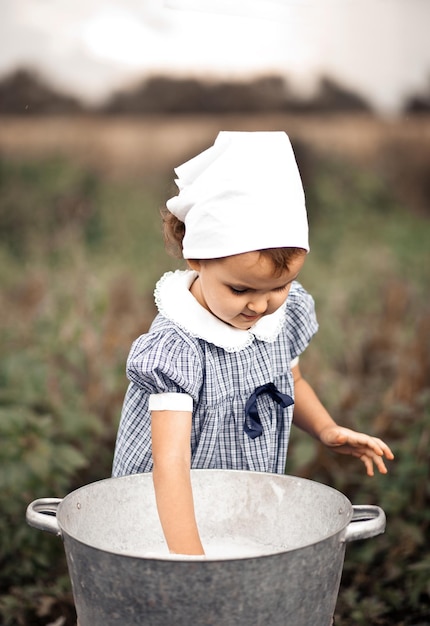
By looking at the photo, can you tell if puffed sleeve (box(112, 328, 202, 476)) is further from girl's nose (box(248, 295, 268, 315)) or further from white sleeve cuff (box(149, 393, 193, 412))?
girl's nose (box(248, 295, 268, 315))

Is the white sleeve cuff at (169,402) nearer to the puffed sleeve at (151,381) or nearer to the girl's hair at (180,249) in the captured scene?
the puffed sleeve at (151,381)

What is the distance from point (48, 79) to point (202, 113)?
1108mm

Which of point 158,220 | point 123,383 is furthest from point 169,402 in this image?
point 158,220

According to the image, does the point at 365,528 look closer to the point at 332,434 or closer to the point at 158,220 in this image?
the point at 332,434

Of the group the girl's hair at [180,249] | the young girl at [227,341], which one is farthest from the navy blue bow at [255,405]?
the girl's hair at [180,249]

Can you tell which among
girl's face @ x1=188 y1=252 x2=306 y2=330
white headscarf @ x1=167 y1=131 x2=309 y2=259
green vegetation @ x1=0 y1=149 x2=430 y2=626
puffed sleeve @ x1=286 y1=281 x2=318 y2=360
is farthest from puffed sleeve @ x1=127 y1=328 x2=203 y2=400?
green vegetation @ x1=0 y1=149 x2=430 y2=626

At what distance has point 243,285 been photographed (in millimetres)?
1757

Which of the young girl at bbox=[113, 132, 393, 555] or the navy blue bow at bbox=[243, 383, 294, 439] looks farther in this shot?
the navy blue bow at bbox=[243, 383, 294, 439]

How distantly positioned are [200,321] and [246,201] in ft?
1.11

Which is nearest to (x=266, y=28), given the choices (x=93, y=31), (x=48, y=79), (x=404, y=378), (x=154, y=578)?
(x=93, y=31)

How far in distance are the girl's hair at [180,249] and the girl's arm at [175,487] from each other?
38 cm

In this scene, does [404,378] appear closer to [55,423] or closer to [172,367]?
[55,423]

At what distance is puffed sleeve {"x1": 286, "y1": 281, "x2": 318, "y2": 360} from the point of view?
2186 mm

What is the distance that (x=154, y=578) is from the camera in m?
1.49
